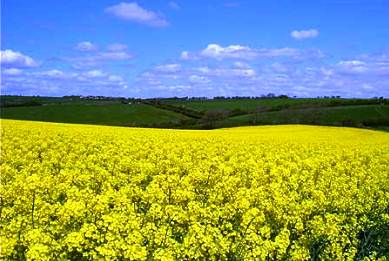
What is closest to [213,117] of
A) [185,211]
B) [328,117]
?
[328,117]

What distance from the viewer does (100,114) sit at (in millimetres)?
93188

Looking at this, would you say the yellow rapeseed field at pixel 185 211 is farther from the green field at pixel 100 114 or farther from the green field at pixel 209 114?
the green field at pixel 100 114

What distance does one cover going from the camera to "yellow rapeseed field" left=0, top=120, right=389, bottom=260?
28.7 feet

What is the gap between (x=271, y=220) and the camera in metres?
11.9

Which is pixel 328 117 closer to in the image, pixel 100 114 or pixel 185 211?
pixel 100 114

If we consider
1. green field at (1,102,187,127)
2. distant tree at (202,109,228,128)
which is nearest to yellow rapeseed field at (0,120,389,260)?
distant tree at (202,109,228,128)

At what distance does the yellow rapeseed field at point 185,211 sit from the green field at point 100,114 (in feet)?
212

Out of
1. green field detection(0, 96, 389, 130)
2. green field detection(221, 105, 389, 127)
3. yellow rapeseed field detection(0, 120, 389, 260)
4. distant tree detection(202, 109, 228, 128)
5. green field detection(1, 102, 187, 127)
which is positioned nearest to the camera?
yellow rapeseed field detection(0, 120, 389, 260)

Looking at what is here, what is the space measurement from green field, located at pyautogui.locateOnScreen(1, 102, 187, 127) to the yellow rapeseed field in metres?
64.5

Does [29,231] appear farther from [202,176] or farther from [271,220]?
[202,176]

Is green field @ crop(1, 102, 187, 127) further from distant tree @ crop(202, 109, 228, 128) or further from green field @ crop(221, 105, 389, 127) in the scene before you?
green field @ crop(221, 105, 389, 127)

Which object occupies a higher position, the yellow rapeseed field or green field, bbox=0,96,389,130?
green field, bbox=0,96,389,130

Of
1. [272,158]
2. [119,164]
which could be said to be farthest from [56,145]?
[272,158]

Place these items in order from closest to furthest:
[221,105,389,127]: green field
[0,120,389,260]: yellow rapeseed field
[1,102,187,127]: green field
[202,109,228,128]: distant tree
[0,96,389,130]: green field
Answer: [0,120,389,260]: yellow rapeseed field → [221,105,389,127]: green field → [0,96,389,130]: green field → [202,109,228,128]: distant tree → [1,102,187,127]: green field
